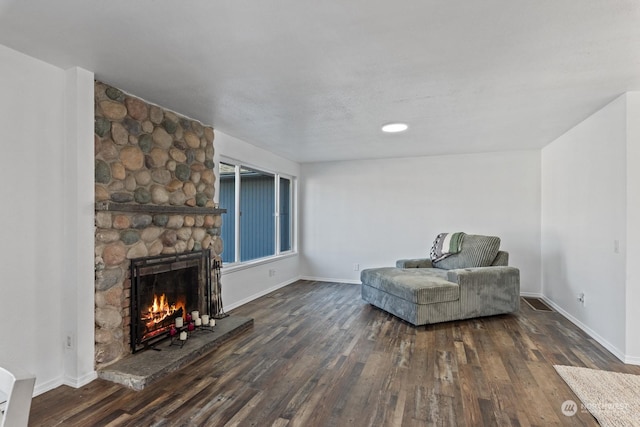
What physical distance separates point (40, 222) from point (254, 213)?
300 cm

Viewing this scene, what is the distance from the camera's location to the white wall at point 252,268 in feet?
13.7

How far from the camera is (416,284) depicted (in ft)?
12.4

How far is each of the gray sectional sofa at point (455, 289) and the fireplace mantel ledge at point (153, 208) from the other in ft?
7.47

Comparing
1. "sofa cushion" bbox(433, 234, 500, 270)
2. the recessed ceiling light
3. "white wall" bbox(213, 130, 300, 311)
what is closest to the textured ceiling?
the recessed ceiling light

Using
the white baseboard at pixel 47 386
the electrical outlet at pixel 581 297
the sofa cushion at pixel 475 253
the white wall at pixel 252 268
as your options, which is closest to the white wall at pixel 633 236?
the electrical outlet at pixel 581 297

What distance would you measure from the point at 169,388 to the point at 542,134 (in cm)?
479

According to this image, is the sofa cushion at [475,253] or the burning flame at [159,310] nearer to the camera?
the burning flame at [159,310]

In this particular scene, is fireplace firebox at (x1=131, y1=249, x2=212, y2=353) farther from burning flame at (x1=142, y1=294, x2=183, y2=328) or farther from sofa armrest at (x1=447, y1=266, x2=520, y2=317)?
sofa armrest at (x1=447, y1=266, x2=520, y2=317)

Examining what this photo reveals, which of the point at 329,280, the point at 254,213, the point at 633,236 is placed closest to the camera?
the point at 633,236

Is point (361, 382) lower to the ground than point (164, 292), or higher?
lower

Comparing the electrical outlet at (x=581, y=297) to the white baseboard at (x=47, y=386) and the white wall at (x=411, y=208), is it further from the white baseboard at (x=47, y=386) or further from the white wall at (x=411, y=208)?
the white baseboard at (x=47, y=386)

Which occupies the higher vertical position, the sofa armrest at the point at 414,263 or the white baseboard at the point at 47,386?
the sofa armrest at the point at 414,263

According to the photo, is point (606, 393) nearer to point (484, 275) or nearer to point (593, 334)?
point (593, 334)

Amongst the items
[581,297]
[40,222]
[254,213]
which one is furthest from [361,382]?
[254,213]
